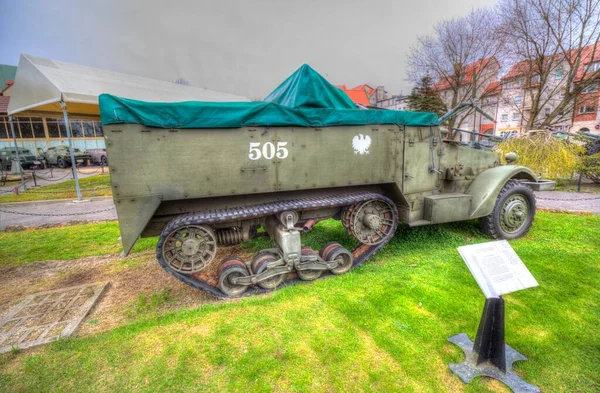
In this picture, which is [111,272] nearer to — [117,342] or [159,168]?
[117,342]

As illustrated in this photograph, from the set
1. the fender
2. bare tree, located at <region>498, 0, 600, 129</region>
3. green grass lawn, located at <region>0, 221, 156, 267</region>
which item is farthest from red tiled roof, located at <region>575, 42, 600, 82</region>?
green grass lawn, located at <region>0, 221, 156, 267</region>

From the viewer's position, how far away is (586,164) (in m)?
11.5

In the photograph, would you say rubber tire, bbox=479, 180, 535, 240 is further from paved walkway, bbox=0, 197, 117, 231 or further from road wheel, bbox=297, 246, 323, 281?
paved walkway, bbox=0, 197, 117, 231

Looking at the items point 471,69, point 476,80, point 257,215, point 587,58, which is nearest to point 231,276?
point 257,215

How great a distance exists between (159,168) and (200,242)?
3.18 feet

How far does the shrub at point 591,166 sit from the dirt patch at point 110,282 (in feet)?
43.8

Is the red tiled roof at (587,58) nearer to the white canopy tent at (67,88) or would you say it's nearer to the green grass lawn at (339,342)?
the green grass lawn at (339,342)

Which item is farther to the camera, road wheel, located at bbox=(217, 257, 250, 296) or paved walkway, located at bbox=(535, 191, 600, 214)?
paved walkway, located at bbox=(535, 191, 600, 214)

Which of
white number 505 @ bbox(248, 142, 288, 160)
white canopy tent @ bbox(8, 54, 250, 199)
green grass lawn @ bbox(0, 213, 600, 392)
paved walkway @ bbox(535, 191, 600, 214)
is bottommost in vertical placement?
green grass lawn @ bbox(0, 213, 600, 392)

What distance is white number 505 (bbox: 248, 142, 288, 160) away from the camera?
11.9 ft

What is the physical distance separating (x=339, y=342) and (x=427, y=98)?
1005 inches

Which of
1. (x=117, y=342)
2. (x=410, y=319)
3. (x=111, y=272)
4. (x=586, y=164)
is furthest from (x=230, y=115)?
(x=586, y=164)

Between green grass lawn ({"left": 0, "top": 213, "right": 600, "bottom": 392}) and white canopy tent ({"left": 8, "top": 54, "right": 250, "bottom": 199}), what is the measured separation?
9342 mm

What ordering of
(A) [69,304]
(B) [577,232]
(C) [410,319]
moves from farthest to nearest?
(B) [577,232] → (A) [69,304] → (C) [410,319]
